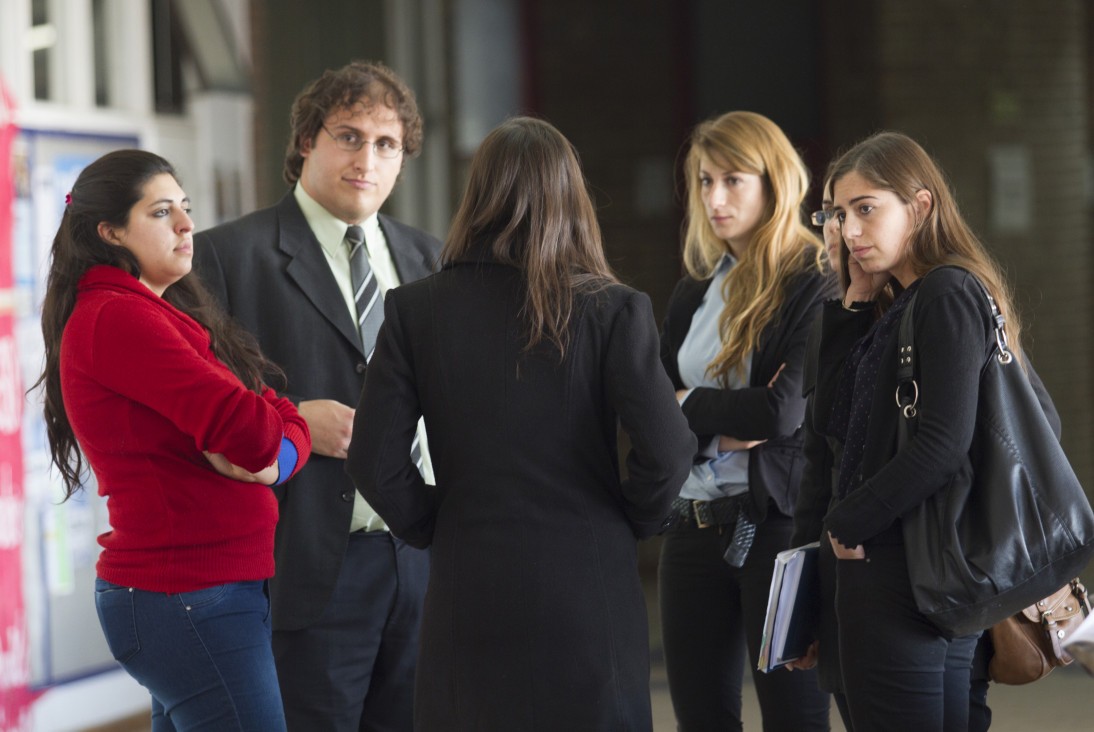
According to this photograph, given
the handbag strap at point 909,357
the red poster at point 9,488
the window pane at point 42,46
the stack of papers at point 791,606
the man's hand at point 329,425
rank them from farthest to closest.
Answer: the window pane at point 42,46
the red poster at point 9,488
the man's hand at point 329,425
the stack of papers at point 791,606
the handbag strap at point 909,357

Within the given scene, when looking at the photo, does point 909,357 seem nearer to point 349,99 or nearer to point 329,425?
point 329,425

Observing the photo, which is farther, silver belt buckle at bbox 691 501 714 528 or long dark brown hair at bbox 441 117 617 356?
silver belt buckle at bbox 691 501 714 528

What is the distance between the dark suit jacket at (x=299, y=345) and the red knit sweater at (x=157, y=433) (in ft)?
1.45

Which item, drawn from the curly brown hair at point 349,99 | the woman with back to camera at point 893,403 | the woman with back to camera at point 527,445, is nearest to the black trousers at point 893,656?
the woman with back to camera at point 893,403

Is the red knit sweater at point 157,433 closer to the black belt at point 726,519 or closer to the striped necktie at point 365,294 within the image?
the striped necktie at point 365,294

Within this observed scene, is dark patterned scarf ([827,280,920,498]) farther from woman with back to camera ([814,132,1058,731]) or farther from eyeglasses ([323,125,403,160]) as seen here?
eyeglasses ([323,125,403,160])

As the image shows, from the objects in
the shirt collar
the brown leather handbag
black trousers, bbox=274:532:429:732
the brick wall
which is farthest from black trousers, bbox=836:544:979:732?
the brick wall

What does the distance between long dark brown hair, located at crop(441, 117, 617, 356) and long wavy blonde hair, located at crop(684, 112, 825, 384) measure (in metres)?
0.81

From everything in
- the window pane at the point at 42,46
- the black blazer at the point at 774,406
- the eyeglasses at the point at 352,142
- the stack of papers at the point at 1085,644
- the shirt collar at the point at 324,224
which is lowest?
the stack of papers at the point at 1085,644

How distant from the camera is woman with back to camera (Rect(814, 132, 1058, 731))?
2303 millimetres

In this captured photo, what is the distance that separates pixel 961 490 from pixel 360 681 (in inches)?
54.8

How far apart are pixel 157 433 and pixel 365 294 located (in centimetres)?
80

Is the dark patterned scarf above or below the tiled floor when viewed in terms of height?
above

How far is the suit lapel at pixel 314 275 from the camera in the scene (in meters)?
2.96
